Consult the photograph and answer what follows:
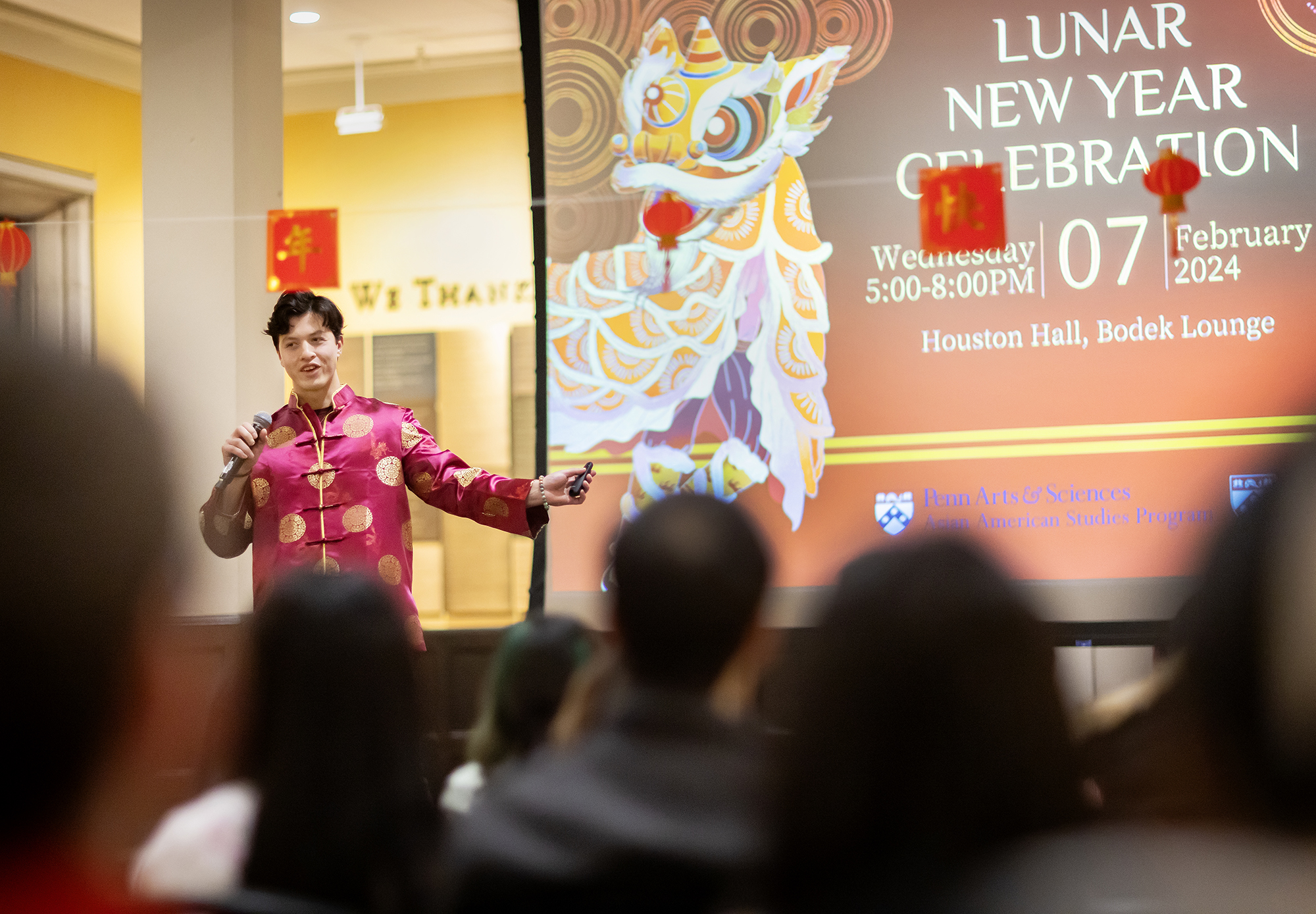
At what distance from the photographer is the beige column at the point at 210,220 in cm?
399

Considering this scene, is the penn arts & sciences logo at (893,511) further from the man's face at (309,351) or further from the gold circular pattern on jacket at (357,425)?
the man's face at (309,351)

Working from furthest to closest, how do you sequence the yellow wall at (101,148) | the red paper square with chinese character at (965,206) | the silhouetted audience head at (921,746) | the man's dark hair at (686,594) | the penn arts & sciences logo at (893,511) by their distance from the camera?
the yellow wall at (101,148)
the penn arts & sciences logo at (893,511)
the red paper square with chinese character at (965,206)
the man's dark hair at (686,594)
the silhouetted audience head at (921,746)

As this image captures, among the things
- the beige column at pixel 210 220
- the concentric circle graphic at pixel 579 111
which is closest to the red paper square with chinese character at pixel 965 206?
the concentric circle graphic at pixel 579 111

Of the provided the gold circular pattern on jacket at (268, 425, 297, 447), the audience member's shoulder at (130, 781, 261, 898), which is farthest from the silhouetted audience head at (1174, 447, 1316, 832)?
the gold circular pattern on jacket at (268, 425, 297, 447)

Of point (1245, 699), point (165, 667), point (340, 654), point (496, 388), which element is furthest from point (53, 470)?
point (496, 388)

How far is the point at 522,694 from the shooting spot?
61.7 inches

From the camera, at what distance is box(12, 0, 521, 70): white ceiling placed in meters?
4.63

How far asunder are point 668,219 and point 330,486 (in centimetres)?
143

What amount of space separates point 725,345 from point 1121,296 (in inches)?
45.0

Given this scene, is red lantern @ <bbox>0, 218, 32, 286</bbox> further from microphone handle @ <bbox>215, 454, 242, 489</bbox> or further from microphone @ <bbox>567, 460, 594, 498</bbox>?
microphone @ <bbox>567, 460, 594, 498</bbox>

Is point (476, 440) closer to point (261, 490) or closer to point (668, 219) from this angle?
point (668, 219)

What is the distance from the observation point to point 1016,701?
837 millimetres

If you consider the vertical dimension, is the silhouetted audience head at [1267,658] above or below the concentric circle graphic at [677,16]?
below

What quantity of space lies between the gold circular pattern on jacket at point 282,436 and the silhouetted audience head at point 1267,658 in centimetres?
242
